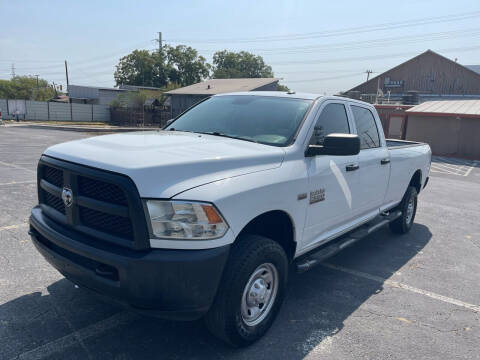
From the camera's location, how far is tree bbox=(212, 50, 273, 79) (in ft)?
299

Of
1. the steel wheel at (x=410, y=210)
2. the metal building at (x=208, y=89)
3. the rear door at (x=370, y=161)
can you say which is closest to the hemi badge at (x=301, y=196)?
the rear door at (x=370, y=161)

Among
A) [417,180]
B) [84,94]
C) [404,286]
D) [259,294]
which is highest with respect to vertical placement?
[84,94]

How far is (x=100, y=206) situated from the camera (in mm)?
2566

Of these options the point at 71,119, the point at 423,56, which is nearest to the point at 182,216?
the point at 71,119

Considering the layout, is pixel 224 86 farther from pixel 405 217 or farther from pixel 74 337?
pixel 74 337

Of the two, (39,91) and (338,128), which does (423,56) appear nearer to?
(338,128)

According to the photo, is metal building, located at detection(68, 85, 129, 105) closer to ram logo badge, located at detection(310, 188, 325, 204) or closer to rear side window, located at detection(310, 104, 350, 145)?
rear side window, located at detection(310, 104, 350, 145)

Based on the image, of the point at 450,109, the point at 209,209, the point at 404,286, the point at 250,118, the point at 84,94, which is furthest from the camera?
the point at 84,94

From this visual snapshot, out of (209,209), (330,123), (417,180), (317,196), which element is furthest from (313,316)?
(417,180)

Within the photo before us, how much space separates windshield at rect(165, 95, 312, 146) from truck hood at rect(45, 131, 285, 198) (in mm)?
262

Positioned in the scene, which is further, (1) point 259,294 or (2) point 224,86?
(2) point 224,86

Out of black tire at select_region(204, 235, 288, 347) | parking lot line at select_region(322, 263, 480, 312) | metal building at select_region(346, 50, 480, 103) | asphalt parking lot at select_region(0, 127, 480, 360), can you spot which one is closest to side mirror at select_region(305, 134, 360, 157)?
black tire at select_region(204, 235, 288, 347)

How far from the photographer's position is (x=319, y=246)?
13.1 ft

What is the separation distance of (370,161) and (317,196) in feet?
4.50
